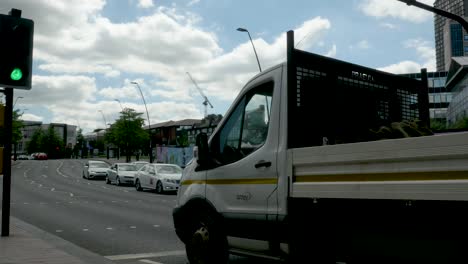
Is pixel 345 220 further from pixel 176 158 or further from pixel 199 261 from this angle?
pixel 176 158

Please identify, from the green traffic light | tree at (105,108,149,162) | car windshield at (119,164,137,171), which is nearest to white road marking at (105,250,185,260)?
the green traffic light

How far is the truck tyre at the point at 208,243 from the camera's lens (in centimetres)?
545

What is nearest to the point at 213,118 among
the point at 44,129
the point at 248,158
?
the point at 248,158

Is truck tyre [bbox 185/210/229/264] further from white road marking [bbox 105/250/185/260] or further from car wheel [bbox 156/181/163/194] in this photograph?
car wheel [bbox 156/181/163/194]

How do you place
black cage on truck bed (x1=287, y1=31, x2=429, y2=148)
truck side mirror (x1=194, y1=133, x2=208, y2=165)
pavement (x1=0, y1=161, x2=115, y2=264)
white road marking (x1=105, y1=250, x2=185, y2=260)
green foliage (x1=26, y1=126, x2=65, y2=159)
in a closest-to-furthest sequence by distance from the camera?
1. black cage on truck bed (x1=287, y1=31, x2=429, y2=148)
2. truck side mirror (x1=194, y1=133, x2=208, y2=165)
3. pavement (x1=0, y1=161, x2=115, y2=264)
4. white road marking (x1=105, y1=250, x2=185, y2=260)
5. green foliage (x1=26, y1=126, x2=65, y2=159)

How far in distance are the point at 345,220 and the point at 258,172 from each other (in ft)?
3.85

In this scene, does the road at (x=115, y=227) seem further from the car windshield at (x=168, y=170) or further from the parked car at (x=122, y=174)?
the parked car at (x=122, y=174)

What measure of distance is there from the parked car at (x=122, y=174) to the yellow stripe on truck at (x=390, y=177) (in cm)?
2673

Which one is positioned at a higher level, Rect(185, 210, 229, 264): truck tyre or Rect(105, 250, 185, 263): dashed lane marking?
Rect(185, 210, 229, 264): truck tyre

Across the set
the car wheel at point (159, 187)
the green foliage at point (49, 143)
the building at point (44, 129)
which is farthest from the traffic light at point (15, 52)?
the building at point (44, 129)

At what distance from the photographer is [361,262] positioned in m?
3.89

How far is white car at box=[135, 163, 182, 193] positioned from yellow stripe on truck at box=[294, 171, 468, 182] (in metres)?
18.5

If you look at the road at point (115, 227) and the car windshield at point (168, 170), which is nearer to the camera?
the road at point (115, 227)

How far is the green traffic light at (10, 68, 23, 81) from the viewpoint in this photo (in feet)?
26.8
